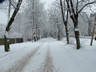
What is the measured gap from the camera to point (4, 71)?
387cm

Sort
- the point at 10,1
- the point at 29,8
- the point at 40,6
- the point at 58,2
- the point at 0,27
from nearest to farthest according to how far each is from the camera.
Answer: the point at 10,1, the point at 58,2, the point at 29,8, the point at 40,6, the point at 0,27

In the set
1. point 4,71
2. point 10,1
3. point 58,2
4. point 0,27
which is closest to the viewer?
point 4,71

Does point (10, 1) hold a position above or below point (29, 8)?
below

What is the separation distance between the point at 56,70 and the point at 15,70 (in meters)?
1.98

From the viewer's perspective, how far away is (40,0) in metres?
24.4

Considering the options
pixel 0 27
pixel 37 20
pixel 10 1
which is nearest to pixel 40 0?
pixel 37 20

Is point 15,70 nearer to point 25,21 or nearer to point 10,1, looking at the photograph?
point 10,1

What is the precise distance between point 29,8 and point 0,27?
2114 cm

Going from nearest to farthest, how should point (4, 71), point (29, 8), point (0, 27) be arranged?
1. point (4, 71)
2. point (29, 8)
3. point (0, 27)

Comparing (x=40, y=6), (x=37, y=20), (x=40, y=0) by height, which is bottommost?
(x=37, y=20)

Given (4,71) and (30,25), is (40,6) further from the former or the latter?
(4,71)

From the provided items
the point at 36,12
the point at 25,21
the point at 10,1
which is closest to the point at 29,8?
the point at 36,12

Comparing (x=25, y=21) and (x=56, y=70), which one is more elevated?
(x=25, y=21)

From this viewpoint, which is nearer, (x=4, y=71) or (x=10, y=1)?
(x=4, y=71)
